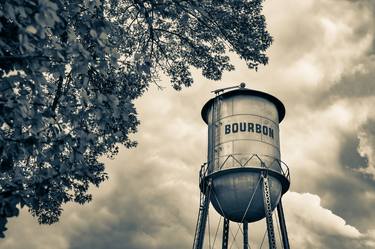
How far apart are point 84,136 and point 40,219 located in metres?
8.70

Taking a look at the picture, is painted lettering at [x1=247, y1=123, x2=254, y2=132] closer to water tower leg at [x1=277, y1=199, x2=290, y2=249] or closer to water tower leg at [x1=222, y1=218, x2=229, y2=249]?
water tower leg at [x1=277, y1=199, x2=290, y2=249]

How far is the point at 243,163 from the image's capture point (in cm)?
1819

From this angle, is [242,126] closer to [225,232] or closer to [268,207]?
[268,207]

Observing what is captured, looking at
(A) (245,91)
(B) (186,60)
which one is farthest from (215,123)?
(B) (186,60)

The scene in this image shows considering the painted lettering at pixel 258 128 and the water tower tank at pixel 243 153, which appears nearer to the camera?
the water tower tank at pixel 243 153

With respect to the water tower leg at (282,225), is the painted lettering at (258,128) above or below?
above

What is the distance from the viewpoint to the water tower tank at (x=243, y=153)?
18.2m

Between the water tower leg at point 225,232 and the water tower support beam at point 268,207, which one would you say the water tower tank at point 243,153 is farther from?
the water tower leg at point 225,232

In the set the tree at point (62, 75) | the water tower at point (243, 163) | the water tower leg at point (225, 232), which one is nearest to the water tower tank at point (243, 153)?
the water tower at point (243, 163)

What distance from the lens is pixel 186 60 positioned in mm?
12961

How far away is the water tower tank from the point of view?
59.6 ft

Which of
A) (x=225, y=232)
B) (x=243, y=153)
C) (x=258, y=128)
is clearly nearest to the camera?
(x=243, y=153)

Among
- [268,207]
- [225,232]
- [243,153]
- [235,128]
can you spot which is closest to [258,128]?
[235,128]

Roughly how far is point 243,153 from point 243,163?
0.39 m
